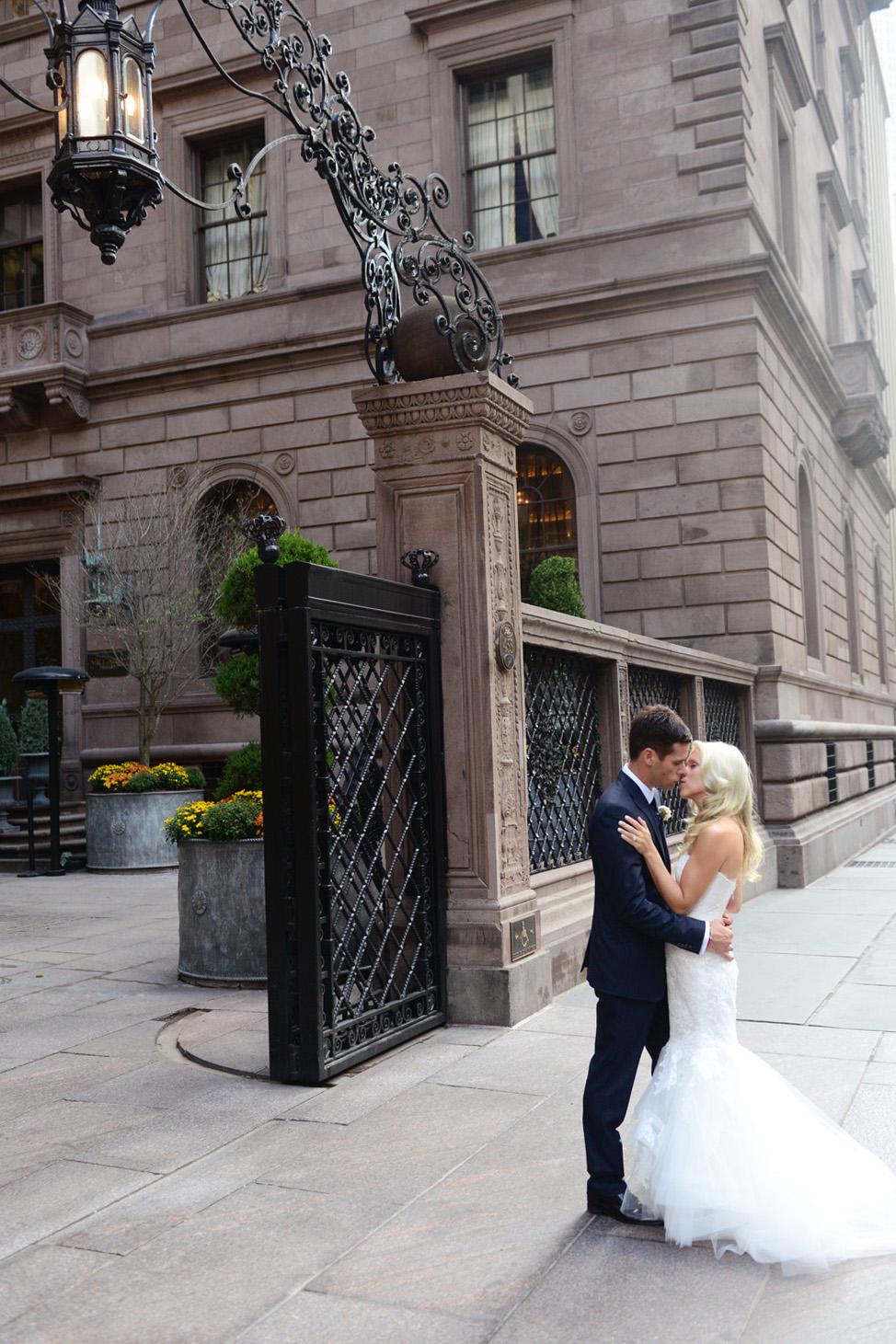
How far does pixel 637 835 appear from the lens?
149 inches

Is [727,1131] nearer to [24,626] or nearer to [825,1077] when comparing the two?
[825,1077]

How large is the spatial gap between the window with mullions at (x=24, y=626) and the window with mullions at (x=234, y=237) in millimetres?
5656

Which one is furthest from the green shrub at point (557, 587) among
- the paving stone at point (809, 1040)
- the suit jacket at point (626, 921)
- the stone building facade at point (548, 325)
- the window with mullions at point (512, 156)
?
the suit jacket at point (626, 921)

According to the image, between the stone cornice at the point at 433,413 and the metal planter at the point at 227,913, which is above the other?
the stone cornice at the point at 433,413

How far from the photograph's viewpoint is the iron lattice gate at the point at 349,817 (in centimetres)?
536

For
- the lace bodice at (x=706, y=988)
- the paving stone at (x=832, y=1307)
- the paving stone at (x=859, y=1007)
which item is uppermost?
the lace bodice at (x=706, y=988)

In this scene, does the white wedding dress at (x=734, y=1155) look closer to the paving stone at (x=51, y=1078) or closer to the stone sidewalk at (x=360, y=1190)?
the stone sidewalk at (x=360, y=1190)

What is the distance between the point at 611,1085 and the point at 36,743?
612 inches

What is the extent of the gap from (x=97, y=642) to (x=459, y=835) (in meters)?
14.0

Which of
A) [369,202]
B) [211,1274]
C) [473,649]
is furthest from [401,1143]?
[369,202]

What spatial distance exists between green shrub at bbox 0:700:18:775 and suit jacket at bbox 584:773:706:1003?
587 inches

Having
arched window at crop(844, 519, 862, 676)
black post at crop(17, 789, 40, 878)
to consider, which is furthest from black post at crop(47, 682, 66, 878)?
arched window at crop(844, 519, 862, 676)

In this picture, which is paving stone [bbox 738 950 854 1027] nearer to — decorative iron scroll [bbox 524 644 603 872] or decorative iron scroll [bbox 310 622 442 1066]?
decorative iron scroll [bbox 524 644 603 872]

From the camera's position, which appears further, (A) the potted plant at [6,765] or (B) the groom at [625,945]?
(A) the potted plant at [6,765]
